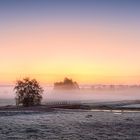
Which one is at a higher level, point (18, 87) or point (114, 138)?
point (18, 87)

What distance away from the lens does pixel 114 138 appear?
47094 millimetres

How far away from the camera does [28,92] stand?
124 m

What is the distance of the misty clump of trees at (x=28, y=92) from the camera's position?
123 metres

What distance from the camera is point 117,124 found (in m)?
63.3

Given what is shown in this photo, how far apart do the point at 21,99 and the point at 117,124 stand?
6569 cm

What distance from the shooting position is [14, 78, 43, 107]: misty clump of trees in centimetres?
12338

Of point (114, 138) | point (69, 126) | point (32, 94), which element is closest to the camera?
point (114, 138)

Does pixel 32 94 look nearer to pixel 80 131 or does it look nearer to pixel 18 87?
pixel 18 87

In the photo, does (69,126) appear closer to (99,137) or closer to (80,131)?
(80,131)

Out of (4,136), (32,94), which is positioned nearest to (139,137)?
(4,136)

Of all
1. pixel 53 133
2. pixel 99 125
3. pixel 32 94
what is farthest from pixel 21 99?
pixel 53 133

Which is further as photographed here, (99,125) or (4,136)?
(99,125)

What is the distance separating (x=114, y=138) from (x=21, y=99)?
80.1 metres

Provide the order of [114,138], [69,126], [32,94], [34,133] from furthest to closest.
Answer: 1. [32,94]
2. [69,126]
3. [34,133]
4. [114,138]
